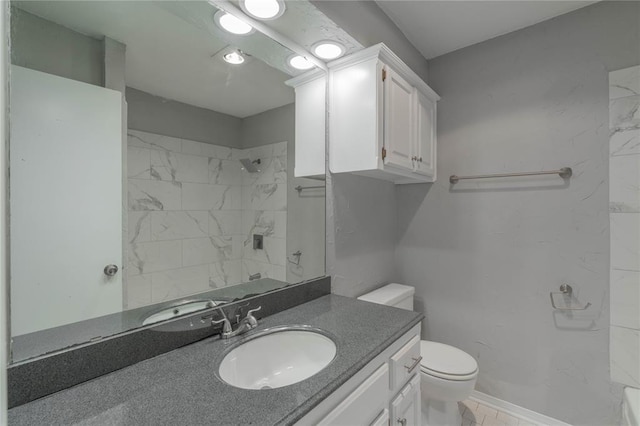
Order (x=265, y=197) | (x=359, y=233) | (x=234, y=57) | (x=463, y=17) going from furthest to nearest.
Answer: (x=359, y=233) < (x=463, y=17) < (x=265, y=197) < (x=234, y=57)

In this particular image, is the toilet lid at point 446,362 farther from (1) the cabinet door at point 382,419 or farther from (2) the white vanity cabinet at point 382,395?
(1) the cabinet door at point 382,419

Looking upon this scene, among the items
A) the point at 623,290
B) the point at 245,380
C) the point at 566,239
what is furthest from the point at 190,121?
the point at 623,290

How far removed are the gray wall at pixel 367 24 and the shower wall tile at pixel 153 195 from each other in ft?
3.13

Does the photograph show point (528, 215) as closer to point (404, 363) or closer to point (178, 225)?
→ point (404, 363)

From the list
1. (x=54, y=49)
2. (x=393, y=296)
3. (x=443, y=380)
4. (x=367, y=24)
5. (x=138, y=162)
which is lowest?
(x=443, y=380)

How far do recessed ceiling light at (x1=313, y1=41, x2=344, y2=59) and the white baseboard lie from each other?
7.71ft

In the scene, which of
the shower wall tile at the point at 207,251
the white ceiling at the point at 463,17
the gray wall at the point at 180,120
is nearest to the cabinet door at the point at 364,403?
the shower wall tile at the point at 207,251

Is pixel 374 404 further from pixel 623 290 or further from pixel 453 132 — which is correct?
pixel 453 132

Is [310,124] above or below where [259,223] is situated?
above

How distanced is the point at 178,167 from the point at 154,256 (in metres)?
0.34

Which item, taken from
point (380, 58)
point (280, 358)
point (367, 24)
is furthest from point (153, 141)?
point (367, 24)

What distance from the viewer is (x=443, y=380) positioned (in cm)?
A: 153

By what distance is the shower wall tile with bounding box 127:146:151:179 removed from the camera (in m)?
0.95

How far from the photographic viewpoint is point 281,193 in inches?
57.0
